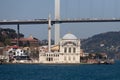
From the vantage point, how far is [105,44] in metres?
176

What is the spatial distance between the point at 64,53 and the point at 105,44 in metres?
82.8

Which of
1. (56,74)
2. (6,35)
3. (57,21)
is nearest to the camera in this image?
(56,74)

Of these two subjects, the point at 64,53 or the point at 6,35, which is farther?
the point at 6,35

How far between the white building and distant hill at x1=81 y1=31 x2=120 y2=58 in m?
64.1

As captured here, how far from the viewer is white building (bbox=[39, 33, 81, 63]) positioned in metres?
93.8

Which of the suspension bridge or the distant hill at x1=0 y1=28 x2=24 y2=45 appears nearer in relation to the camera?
the suspension bridge

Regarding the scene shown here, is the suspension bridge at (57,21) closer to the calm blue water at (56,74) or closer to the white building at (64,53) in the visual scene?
the white building at (64,53)

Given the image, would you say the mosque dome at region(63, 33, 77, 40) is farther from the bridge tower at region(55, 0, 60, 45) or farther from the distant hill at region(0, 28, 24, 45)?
the distant hill at region(0, 28, 24, 45)

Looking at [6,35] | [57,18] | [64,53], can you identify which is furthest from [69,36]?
[6,35]

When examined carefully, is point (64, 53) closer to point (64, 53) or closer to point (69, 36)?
point (64, 53)

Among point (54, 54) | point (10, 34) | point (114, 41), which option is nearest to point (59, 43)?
point (54, 54)

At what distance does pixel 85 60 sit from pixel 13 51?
33.6 feet

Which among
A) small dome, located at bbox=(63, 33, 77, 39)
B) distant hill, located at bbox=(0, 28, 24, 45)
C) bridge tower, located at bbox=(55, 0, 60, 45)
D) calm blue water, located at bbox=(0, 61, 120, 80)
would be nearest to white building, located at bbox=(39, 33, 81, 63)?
small dome, located at bbox=(63, 33, 77, 39)

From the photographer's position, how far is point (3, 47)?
108625mm
